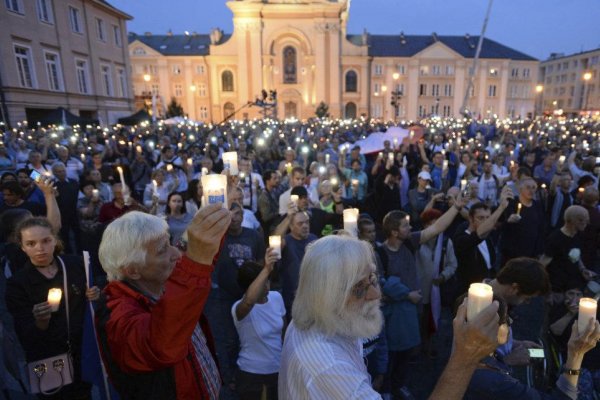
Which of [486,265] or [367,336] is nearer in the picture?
[367,336]

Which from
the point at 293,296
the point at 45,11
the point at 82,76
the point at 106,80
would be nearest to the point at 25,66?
the point at 45,11

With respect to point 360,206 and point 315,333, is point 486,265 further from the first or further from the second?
point 360,206

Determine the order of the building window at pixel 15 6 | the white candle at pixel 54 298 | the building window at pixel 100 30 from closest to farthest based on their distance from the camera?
the white candle at pixel 54 298 < the building window at pixel 15 6 < the building window at pixel 100 30

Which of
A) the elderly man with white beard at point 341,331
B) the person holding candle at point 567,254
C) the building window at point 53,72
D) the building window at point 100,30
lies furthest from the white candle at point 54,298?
the building window at point 100,30

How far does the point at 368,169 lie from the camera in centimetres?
1023

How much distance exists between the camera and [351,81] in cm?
5062

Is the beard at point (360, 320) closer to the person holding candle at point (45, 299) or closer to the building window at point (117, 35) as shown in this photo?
the person holding candle at point (45, 299)

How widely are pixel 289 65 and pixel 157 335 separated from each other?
50.8 m

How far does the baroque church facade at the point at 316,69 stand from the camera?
4616cm

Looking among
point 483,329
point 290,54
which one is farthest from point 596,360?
point 290,54

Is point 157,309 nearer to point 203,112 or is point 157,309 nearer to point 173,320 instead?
point 173,320

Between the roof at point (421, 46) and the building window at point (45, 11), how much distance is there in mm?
39999

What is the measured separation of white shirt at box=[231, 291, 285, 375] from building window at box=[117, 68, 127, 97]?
31119 millimetres

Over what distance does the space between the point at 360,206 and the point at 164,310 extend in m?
6.21
